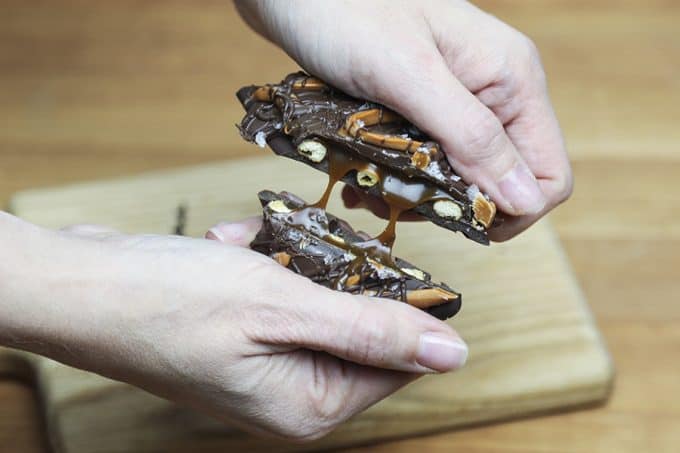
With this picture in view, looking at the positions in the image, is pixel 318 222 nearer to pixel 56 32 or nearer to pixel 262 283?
pixel 262 283

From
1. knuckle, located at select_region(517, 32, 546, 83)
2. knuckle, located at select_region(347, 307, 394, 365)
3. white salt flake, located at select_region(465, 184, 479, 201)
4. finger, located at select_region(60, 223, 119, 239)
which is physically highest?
knuckle, located at select_region(517, 32, 546, 83)

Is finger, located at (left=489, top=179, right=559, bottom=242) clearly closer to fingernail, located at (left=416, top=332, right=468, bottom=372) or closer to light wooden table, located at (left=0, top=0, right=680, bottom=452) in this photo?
fingernail, located at (left=416, top=332, right=468, bottom=372)

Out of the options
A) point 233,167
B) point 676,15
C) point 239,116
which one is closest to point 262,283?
point 233,167

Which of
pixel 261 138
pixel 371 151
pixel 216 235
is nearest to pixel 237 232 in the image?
pixel 216 235

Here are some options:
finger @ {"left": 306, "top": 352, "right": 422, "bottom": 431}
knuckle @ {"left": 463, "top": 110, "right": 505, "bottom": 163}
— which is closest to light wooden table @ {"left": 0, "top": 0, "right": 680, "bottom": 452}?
finger @ {"left": 306, "top": 352, "right": 422, "bottom": 431}

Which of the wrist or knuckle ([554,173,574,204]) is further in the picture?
knuckle ([554,173,574,204])
